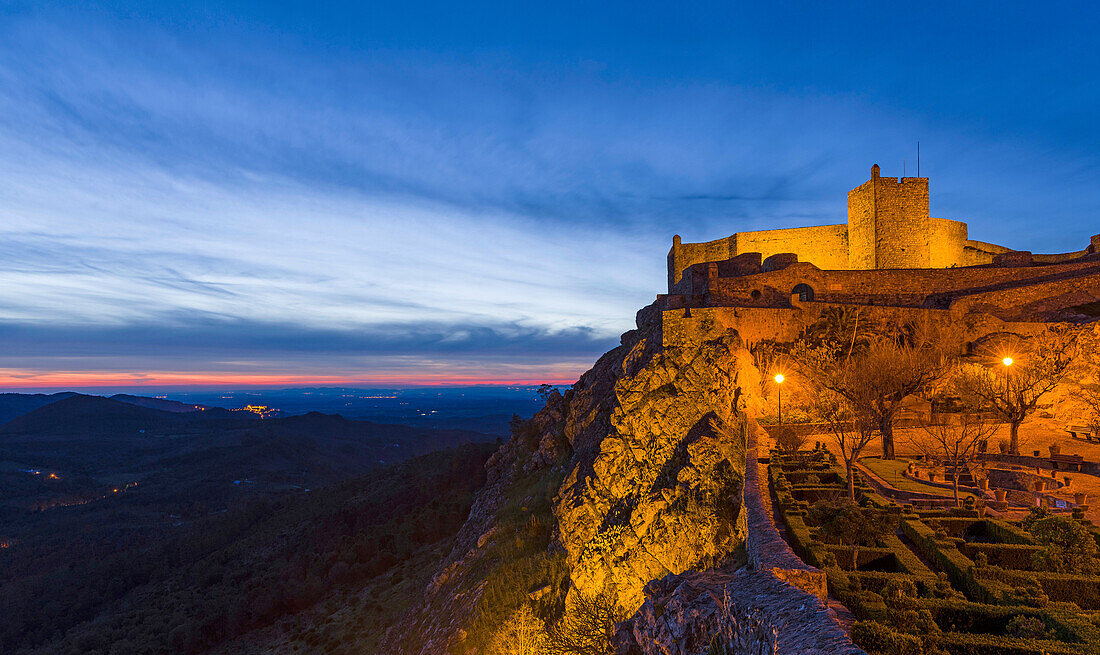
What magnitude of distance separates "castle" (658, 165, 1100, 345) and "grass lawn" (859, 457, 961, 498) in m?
7.25

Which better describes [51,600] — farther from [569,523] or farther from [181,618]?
[569,523]

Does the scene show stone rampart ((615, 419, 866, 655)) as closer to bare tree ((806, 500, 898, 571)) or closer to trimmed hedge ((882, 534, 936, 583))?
bare tree ((806, 500, 898, 571))

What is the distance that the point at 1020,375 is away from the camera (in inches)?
853

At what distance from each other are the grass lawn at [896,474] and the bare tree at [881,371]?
0.85 meters

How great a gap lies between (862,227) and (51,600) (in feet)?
254

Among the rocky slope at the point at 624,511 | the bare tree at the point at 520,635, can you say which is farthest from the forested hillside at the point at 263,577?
the bare tree at the point at 520,635

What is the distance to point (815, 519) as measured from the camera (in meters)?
10.7

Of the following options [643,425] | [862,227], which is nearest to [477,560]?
[643,425]

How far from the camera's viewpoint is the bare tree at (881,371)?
20.0m

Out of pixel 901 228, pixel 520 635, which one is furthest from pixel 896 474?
pixel 901 228

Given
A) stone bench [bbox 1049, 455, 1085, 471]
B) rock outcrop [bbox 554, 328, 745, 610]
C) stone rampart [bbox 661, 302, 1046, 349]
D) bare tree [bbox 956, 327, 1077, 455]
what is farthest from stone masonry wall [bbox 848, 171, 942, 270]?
rock outcrop [bbox 554, 328, 745, 610]

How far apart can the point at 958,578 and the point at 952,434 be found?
13329 mm

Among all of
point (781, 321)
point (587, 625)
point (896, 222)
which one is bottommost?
point (587, 625)

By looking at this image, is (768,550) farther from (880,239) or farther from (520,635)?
(880,239)
